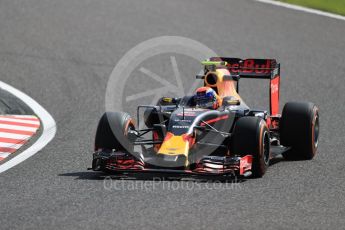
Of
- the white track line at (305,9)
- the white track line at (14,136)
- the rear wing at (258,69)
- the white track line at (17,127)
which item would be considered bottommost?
the white track line at (14,136)

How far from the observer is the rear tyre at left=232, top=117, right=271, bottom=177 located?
1060 cm

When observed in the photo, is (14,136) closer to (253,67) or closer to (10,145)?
(10,145)

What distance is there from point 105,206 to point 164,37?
12.9 m

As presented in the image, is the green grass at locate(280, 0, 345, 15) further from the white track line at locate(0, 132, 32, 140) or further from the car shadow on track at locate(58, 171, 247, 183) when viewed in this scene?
the car shadow on track at locate(58, 171, 247, 183)

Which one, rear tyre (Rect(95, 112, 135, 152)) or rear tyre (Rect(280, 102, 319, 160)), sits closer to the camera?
rear tyre (Rect(95, 112, 135, 152))

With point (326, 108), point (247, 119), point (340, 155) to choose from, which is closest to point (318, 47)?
point (326, 108)

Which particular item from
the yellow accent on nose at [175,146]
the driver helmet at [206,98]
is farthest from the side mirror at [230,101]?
the yellow accent on nose at [175,146]

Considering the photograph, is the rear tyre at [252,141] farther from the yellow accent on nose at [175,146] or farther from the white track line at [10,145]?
the white track line at [10,145]

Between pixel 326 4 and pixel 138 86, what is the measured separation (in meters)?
8.56

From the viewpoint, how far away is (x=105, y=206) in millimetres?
9094

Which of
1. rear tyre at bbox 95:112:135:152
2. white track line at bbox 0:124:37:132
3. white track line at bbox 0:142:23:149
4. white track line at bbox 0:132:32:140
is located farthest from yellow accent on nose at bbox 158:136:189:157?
white track line at bbox 0:124:37:132

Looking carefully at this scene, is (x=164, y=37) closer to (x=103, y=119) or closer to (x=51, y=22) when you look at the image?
(x=51, y=22)

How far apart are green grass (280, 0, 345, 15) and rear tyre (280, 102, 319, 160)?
40.2ft

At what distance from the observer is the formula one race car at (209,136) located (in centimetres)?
1043
